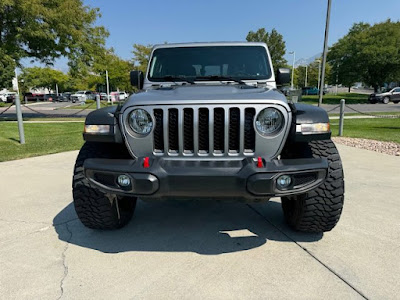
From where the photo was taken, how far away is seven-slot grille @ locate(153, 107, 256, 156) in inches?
87.9

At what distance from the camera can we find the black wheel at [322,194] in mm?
2486

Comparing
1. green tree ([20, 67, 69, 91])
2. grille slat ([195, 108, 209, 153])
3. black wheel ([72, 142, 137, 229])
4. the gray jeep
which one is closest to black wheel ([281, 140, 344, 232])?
the gray jeep

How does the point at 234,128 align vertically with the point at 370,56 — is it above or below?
below

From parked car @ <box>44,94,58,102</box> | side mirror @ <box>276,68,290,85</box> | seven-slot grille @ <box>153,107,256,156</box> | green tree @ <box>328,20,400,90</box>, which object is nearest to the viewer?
seven-slot grille @ <box>153,107,256,156</box>

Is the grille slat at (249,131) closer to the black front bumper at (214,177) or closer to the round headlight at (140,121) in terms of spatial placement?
the black front bumper at (214,177)

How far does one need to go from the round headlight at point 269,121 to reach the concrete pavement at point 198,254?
3.30 ft

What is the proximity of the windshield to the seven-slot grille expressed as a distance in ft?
4.19

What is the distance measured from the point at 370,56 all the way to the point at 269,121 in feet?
114

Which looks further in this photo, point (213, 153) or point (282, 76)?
point (282, 76)

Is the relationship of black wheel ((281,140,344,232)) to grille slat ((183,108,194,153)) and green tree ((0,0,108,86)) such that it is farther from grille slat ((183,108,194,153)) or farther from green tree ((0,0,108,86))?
green tree ((0,0,108,86))

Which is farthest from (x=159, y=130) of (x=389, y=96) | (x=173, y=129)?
(x=389, y=96)

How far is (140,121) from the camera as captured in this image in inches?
91.9

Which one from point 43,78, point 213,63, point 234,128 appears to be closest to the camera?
point 234,128

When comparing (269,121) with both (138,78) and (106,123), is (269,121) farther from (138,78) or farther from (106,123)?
(138,78)
